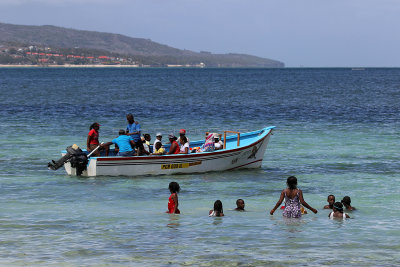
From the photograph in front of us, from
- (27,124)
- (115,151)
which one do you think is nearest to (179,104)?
(27,124)

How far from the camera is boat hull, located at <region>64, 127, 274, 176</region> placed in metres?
21.4

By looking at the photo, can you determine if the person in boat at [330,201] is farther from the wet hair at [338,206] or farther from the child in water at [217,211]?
the child in water at [217,211]

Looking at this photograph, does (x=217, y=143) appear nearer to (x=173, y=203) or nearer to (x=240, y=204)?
(x=240, y=204)

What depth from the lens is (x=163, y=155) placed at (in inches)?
856

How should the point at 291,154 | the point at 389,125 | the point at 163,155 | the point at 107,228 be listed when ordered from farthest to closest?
the point at 389,125
the point at 291,154
the point at 163,155
the point at 107,228

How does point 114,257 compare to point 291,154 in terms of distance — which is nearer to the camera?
point 114,257

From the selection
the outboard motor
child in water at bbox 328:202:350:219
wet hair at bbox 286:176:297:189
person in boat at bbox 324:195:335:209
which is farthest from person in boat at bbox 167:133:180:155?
wet hair at bbox 286:176:297:189

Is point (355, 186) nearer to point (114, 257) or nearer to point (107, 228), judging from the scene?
point (107, 228)

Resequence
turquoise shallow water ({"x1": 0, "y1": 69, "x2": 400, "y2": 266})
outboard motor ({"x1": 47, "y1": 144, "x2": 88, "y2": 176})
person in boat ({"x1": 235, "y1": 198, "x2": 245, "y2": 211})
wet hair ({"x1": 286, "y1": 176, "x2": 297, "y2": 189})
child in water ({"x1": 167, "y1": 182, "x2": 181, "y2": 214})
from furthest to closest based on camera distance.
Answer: outboard motor ({"x1": 47, "y1": 144, "x2": 88, "y2": 176})
person in boat ({"x1": 235, "y1": 198, "x2": 245, "y2": 211})
child in water ({"x1": 167, "y1": 182, "x2": 181, "y2": 214})
wet hair ({"x1": 286, "y1": 176, "x2": 297, "y2": 189})
turquoise shallow water ({"x1": 0, "y1": 69, "x2": 400, "y2": 266})

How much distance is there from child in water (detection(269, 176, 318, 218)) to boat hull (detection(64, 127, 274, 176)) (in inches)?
302

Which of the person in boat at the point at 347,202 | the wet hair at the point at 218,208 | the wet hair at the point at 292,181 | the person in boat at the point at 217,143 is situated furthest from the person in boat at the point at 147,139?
the wet hair at the point at 292,181

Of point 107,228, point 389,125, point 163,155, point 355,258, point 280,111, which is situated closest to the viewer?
point 355,258

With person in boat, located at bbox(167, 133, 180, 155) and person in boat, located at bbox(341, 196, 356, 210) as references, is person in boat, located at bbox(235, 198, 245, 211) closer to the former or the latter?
person in boat, located at bbox(341, 196, 356, 210)

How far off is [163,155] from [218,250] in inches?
360
